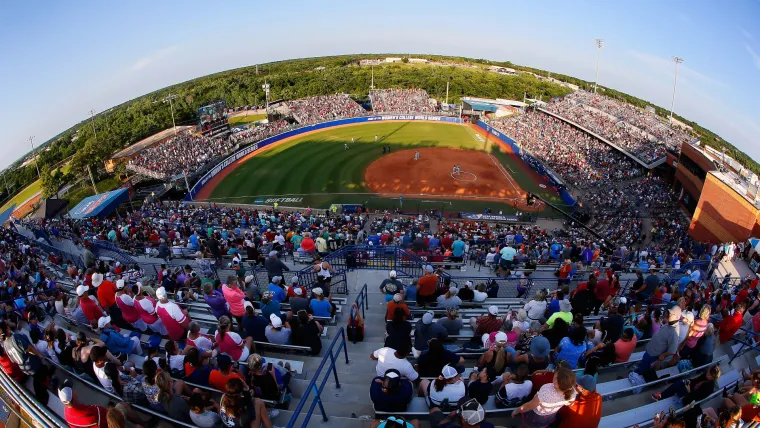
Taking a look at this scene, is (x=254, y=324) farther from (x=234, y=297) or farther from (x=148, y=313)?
(x=148, y=313)

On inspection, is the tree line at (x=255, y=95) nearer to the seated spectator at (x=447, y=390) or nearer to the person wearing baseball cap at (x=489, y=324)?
the person wearing baseball cap at (x=489, y=324)

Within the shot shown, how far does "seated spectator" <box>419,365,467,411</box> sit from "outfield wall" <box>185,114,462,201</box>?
34.7 m

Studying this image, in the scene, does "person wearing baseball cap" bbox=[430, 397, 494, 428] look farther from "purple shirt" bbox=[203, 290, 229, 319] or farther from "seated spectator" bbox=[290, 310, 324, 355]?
"purple shirt" bbox=[203, 290, 229, 319]

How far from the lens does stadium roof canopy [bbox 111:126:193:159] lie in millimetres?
50022

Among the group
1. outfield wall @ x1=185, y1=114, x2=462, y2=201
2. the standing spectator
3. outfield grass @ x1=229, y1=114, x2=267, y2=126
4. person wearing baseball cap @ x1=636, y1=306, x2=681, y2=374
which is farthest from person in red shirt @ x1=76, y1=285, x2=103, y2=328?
outfield grass @ x1=229, y1=114, x2=267, y2=126

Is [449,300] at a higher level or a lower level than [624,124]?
higher

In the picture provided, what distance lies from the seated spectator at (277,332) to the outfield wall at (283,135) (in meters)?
31.9

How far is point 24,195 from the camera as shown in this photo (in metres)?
49.3

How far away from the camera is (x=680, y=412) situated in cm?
530

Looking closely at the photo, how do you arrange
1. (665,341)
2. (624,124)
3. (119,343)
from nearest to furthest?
1. (665,341)
2. (119,343)
3. (624,124)

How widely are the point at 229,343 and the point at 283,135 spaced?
44878 mm

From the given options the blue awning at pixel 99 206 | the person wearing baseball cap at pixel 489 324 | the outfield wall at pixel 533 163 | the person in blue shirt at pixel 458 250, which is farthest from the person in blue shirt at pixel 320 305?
the outfield wall at pixel 533 163

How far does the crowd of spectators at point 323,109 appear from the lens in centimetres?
5388

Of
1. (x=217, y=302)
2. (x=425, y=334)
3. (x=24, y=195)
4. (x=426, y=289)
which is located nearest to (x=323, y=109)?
(x=24, y=195)
